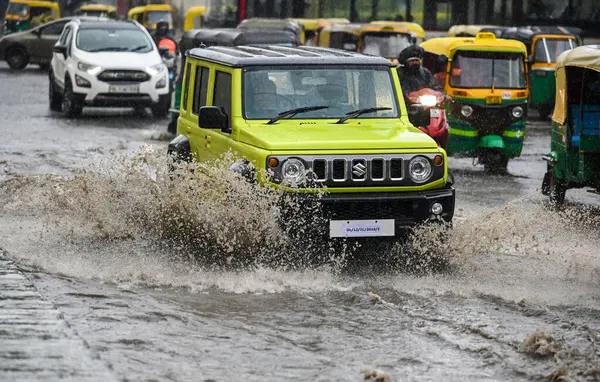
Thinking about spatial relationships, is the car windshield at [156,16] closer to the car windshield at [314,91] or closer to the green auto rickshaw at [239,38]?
the green auto rickshaw at [239,38]

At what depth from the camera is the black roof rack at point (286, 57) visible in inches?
434

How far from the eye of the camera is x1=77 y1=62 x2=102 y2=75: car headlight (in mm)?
24562

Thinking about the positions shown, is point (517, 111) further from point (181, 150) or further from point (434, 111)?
point (181, 150)

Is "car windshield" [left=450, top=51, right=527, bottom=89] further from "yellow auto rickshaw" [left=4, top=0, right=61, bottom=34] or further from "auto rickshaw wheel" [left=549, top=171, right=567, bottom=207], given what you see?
"yellow auto rickshaw" [left=4, top=0, right=61, bottom=34]

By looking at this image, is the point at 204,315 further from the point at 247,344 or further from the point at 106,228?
the point at 106,228

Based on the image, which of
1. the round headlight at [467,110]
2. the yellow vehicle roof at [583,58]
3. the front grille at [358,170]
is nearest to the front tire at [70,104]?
the round headlight at [467,110]

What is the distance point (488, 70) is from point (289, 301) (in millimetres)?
10112

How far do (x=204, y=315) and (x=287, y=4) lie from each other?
33619mm

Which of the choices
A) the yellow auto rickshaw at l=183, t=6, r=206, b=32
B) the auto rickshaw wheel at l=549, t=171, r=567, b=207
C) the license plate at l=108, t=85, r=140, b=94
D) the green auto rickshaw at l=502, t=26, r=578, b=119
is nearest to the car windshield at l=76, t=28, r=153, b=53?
the license plate at l=108, t=85, r=140, b=94

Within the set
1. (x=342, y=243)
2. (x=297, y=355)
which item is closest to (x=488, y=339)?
(x=297, y=355)

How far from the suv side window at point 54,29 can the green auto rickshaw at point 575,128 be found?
24.9m

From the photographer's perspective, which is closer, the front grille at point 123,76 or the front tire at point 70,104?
the front grille at point 123,76

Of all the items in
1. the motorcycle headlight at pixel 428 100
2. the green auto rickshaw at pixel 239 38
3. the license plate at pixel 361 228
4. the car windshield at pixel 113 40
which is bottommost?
the car windshield at pixel 113 40

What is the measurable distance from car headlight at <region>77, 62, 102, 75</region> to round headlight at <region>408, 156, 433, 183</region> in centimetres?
1516
